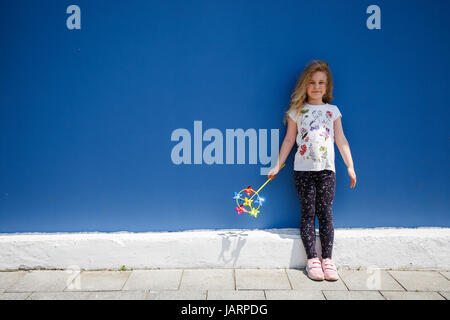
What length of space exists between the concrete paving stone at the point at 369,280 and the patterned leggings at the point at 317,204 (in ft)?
0.72

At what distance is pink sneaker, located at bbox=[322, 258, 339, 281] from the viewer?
8.34ft

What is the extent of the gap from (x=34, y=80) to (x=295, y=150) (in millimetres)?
2244

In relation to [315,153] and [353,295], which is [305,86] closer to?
[315,153]

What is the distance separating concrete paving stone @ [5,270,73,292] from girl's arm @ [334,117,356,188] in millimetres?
2347

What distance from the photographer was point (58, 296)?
231cm

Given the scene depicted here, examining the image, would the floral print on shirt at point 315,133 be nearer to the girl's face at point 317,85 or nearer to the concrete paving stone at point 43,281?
the girl's face at point 317,85

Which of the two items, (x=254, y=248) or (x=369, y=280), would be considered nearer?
(x=369, y=280)

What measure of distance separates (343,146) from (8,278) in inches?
111

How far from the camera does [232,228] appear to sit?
290 cm

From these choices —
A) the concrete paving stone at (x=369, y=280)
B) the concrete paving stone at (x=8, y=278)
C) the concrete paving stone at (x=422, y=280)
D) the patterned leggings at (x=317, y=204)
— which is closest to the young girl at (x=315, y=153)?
the patterned leggings at (x=317, y=204)

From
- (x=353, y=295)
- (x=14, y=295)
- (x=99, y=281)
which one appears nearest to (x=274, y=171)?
(x=353, y=295)

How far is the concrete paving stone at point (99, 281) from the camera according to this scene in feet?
7.97

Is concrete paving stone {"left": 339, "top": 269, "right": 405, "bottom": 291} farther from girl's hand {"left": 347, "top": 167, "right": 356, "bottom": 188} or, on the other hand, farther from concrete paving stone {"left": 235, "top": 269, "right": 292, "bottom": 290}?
girl's hand {"left": 347, "top": 167, "right": 356, "bottom": 188}

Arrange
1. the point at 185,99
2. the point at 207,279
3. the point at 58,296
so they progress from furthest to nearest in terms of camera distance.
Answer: the point at 185,99 < the point at 207,279 < the point at 58,296
